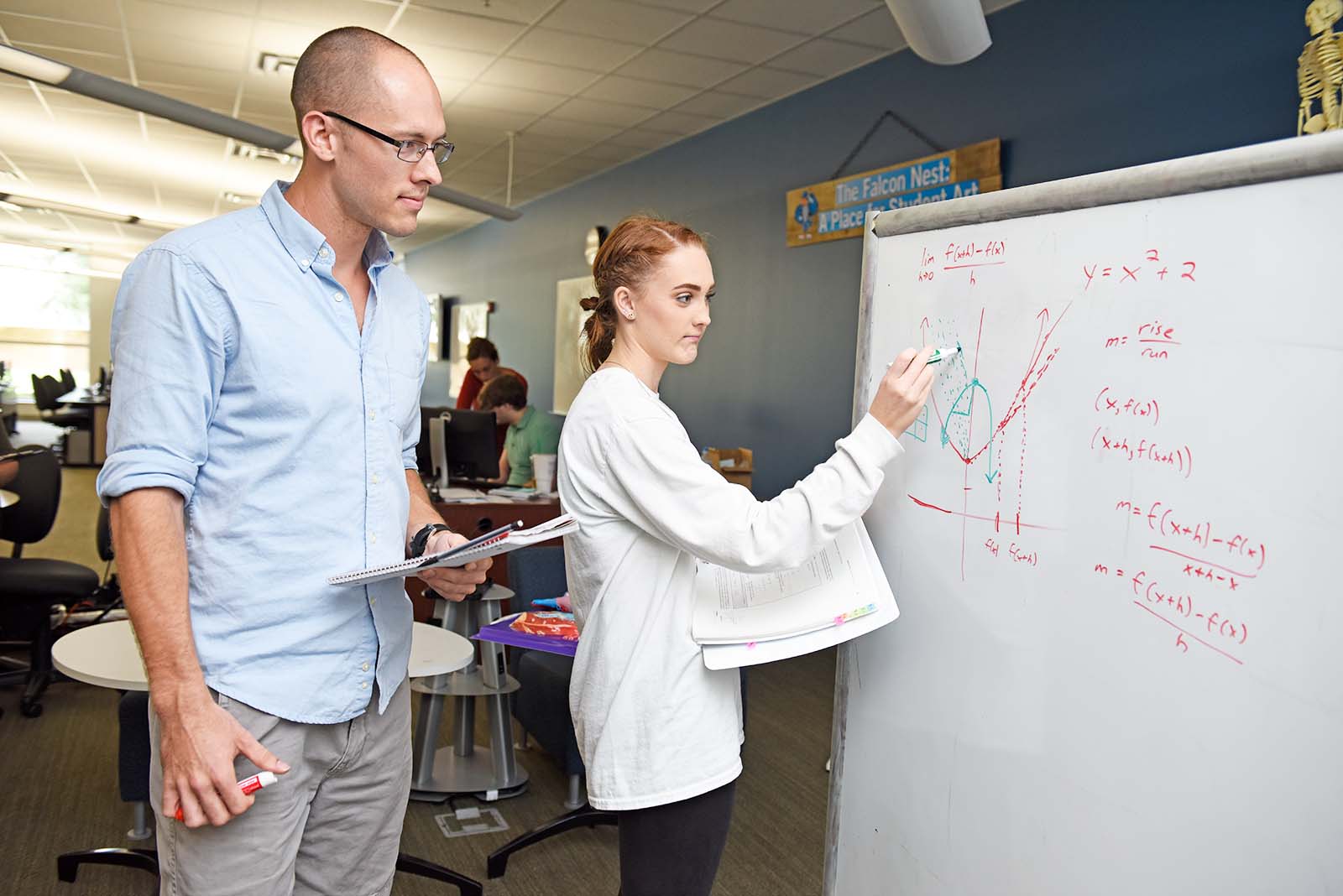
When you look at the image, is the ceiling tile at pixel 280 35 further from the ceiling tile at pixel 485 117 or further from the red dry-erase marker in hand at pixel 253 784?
the red dry-erase marker in hand at pixel 253 784

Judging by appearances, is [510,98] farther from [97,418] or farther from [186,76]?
[97,418]

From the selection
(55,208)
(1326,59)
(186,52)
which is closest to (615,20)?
(186,52)

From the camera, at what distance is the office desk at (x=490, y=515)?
458 centimetres

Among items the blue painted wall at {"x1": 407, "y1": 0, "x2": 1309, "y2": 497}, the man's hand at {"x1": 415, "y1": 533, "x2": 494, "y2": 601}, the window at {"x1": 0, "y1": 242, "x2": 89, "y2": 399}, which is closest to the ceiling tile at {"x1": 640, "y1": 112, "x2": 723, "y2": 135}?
the blue painted wall at {"x1": 407, "y1": 0, "x2": 1309, "y2": 497}

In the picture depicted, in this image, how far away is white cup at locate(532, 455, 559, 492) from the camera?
16.1 feet

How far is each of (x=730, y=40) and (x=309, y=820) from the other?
13.5 feet

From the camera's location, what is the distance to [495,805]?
118 inches

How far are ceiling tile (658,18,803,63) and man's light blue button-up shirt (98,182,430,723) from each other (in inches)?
139

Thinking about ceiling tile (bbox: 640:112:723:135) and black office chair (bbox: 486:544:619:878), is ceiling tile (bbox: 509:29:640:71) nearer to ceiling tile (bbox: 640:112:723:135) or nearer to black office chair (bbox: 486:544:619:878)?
ceiling tile (bbox: 640:112:723:135)

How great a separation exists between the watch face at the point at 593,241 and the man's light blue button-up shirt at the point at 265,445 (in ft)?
20.5

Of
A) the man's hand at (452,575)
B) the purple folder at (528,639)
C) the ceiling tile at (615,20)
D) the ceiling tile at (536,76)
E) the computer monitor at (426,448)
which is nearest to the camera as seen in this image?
the man's hand at (452,575)

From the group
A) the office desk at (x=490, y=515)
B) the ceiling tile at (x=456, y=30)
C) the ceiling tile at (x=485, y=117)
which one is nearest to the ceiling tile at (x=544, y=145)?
the ceiling tile at (x=485, y=117)

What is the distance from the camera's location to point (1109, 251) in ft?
4.14

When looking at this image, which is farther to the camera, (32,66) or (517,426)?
(517,426)
